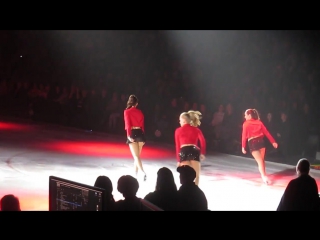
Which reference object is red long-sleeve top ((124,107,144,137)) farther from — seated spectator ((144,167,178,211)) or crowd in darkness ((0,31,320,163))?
seated spectator ((144,167,178,211))

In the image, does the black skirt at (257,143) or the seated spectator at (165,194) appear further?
the black skirt at (257,143)

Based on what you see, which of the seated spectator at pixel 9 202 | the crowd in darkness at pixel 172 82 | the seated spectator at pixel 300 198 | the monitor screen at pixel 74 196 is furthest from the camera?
the crowd in darkness at pixel 172 82

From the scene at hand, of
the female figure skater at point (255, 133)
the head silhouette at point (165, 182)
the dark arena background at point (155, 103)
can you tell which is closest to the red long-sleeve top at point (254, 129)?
the female figure skater at point (255, 133)

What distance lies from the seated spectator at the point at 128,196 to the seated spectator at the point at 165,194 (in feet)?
1.88

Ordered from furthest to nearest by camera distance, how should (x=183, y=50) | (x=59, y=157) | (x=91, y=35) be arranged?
(x=91, y=35)
(x=183, y=50)
(x=59, y=157)

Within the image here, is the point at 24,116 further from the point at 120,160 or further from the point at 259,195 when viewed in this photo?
the point at 259,195

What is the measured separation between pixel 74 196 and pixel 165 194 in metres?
1.47

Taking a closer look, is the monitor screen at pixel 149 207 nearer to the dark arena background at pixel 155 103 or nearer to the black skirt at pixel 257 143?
the dark arena background at pixel 155 103

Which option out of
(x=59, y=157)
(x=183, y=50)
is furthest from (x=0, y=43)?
(x=59, y=157)

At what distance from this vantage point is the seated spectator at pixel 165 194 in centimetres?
522

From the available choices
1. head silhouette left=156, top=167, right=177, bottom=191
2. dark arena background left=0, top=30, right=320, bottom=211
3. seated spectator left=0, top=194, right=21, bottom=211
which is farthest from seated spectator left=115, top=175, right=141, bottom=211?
dark arena background left=0, top=30, right=320, bottom=211


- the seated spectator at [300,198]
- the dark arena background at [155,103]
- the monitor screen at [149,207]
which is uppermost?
the dark arena background at [155,103]

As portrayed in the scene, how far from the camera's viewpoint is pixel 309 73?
16562 millimetres
